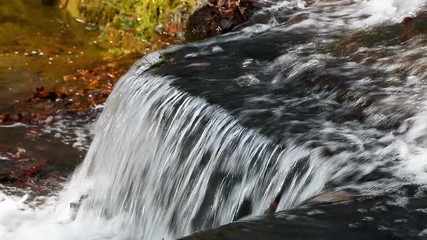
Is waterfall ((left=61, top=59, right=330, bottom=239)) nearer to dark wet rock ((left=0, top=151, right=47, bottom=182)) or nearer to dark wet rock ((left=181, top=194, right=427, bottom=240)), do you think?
dark wet rock ((left=0, top=151, right=47, bottom=182))

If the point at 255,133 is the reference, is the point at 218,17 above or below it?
above

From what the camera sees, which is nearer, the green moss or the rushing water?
the rushing water

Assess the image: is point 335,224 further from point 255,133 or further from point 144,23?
point 144,23

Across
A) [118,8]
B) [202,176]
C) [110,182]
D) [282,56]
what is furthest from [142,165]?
[118,8]

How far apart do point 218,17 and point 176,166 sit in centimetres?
316

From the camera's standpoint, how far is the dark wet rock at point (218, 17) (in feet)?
24.7

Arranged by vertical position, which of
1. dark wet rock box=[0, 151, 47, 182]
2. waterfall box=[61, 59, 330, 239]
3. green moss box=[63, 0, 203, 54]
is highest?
green moss box=[63, 0, 203, 54]

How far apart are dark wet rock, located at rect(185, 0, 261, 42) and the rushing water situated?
0.58 meters

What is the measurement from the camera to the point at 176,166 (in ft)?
16.1

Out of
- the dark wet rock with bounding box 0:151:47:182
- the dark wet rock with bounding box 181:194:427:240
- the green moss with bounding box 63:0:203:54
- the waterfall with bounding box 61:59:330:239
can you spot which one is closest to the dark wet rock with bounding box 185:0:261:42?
the green moss with bounding box 63:0:203:54

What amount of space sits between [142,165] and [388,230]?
279cm

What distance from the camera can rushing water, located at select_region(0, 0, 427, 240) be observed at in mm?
3918

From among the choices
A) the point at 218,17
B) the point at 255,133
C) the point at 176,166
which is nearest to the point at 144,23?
the point at 218,17

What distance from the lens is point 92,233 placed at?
544 centimetres
